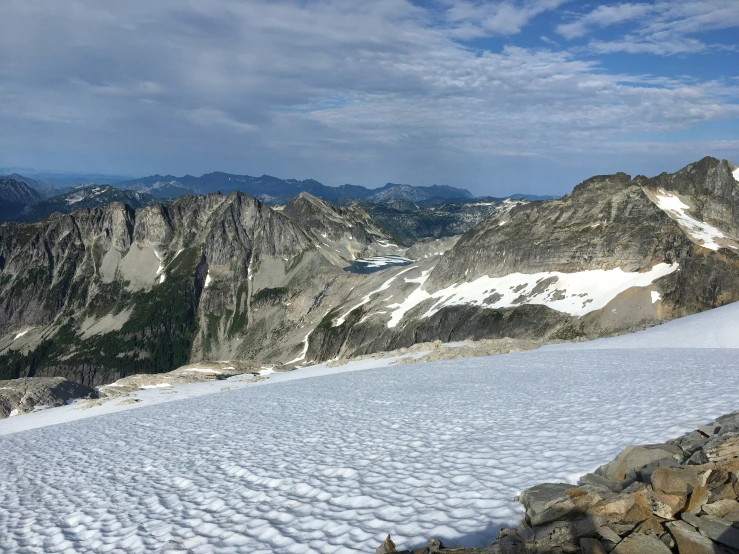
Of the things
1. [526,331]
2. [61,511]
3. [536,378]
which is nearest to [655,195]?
[526,331]

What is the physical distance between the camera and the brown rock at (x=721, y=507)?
704cm

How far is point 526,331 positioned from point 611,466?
3631 inches

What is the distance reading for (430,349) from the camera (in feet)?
172

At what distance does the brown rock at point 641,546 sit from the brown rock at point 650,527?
0.78 ft

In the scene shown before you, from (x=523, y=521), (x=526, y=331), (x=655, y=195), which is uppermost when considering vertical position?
(x=655, y=195)

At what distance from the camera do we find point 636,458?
9883mm

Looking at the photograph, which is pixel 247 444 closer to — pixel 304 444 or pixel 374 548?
pixel 304 444

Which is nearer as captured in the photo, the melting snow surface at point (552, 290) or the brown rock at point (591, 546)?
the brown rock at point (591, 546)

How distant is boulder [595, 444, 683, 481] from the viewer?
383 inches

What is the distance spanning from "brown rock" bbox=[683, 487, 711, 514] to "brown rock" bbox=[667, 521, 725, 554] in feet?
1.56

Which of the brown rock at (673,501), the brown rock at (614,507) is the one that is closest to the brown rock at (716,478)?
the brown rock at (673,501)

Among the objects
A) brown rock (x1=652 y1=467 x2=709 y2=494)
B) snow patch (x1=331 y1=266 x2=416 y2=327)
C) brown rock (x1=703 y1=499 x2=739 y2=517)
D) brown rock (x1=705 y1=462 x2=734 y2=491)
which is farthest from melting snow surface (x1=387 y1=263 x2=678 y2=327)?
brown rock (x1=703 y1=499 x2=739 y2=517)

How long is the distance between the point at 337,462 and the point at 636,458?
7732 mm

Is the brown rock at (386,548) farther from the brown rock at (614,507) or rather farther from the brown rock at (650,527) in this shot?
the brown rock at (650,527)
